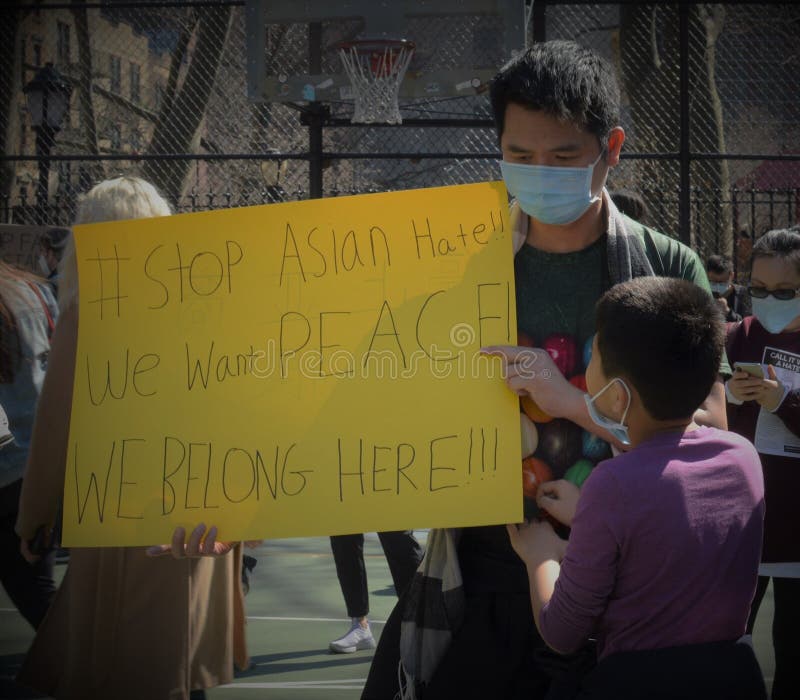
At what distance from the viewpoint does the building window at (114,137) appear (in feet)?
52.8

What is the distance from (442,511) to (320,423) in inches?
12.7

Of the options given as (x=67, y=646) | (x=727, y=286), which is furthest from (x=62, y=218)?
Result: (x=67, y=646)

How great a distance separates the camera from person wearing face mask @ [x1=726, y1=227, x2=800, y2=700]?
350cm

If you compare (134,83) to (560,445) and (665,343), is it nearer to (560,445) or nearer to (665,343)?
(560,445)

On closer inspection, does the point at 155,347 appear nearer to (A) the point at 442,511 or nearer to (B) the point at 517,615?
(A) the point at 442,511

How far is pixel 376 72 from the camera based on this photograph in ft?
25.7

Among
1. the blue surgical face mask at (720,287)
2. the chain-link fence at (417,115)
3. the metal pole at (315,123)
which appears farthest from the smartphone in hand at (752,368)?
the blue surgical face mask at (720,287)

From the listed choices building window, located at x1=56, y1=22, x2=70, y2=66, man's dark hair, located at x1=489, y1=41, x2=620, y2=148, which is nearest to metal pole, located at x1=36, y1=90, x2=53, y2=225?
building window, located at x1=56, y1=22, x2=70, y2=66

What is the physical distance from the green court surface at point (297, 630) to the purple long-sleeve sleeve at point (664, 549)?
9.68 feet

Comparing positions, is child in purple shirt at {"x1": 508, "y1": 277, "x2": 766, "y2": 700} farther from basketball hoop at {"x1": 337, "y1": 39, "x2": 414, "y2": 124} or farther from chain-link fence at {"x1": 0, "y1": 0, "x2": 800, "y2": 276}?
basketball hoop at {"x1": 337, "y1": 39, "x2": 414, "y2": 124}

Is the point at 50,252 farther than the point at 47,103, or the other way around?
the point at 47,103

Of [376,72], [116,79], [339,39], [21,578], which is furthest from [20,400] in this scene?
[116,79]

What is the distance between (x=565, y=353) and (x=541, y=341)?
57 millimetres

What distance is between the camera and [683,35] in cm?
783
